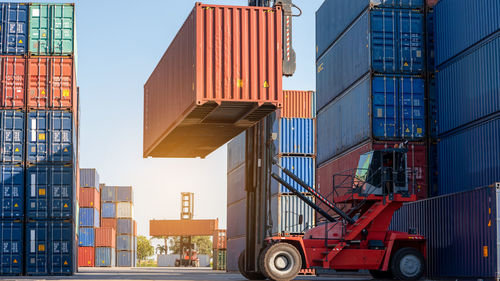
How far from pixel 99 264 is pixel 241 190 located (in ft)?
101

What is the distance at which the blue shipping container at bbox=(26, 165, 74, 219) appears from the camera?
1216 inches

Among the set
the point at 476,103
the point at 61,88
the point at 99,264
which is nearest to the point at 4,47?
the point at 61,88

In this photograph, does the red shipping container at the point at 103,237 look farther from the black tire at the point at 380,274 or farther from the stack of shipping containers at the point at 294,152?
the black tire at the point at 380,274

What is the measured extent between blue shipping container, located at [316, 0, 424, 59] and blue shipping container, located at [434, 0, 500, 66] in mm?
1200

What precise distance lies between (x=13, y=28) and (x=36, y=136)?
167 inches

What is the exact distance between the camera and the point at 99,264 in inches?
2712

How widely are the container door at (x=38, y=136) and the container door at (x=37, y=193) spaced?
1.32ft

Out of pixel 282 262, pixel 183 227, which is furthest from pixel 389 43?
pixel 183 227

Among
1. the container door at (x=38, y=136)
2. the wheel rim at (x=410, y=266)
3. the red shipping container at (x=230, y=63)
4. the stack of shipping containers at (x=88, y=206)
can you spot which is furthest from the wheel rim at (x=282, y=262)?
the stack of shipping containers at (x=88, y=206)

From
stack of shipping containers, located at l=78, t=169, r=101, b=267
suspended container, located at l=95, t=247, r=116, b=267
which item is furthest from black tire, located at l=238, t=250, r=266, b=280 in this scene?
suspended container, located at l=95, t=247, r=116, b=267

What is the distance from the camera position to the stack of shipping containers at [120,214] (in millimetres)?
79125

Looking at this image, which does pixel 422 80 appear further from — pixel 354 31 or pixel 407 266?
pixel 407 266

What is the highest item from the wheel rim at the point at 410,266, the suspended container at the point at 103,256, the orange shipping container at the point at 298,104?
the orange shipping container at the point at 298,104

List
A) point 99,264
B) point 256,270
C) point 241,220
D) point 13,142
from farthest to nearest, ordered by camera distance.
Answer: point 99,264 < point 241,220 < point 13,142 < point 256,270
